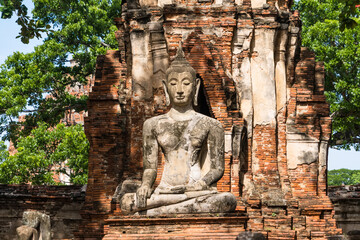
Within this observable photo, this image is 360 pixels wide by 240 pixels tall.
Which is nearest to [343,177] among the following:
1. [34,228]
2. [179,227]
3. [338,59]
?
[338,59]

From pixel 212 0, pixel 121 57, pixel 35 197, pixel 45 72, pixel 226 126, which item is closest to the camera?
pixel 226 126

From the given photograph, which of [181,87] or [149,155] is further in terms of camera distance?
[181,87]

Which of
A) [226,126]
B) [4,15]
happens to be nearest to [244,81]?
[226,126]

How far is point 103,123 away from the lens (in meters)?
14.0

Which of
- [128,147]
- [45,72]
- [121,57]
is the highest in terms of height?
[45,72]

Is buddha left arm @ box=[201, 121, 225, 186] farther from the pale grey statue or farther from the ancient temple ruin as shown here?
the ancient temple ruin

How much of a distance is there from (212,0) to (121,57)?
2.37m

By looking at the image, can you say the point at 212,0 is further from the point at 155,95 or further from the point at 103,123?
the point at 103,123

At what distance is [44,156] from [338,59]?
9.19 m

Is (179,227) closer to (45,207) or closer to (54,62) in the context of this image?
(45,207)

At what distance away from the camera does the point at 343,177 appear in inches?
2361

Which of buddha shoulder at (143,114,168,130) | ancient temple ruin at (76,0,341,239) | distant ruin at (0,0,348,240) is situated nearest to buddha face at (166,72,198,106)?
buddha shoulder at (143,114,168,130)

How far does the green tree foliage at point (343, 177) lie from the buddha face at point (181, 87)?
167ft

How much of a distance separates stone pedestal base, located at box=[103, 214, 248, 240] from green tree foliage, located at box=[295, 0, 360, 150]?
14336 millimetres
